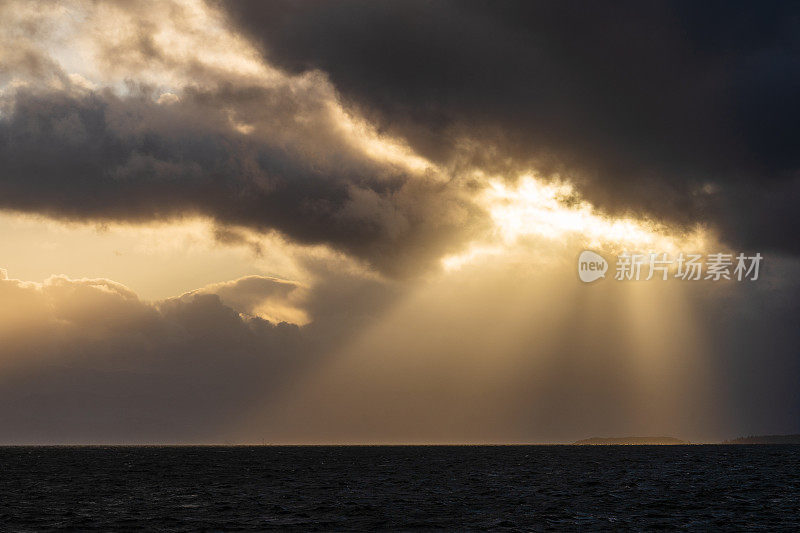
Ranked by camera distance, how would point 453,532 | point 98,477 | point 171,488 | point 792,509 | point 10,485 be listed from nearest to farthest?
1. point 453,532
2. point 792,509
3. point 171,488
4. point 10,485
5. point 98,477

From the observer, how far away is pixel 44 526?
5675 centimetres

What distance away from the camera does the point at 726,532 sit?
51938 mm

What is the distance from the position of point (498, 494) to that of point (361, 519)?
88.0 feet

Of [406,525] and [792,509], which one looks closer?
[406,525]

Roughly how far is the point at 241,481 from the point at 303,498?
34023 mm

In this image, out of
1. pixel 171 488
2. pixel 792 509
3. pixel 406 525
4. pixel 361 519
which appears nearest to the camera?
pixel 406 525

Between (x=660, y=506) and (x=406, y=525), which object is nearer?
(x=406, y=525)

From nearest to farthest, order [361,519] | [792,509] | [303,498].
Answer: [361,519], [792,509], [303,498]

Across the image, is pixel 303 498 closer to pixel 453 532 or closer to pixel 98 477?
pixel 453 532

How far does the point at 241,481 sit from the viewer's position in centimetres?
10931

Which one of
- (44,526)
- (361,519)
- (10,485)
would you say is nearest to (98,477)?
(10,485)

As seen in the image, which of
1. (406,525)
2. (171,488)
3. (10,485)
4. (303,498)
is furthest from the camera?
(10,485)

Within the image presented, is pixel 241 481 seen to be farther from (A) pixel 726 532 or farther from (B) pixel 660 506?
(A) pixel 726 532

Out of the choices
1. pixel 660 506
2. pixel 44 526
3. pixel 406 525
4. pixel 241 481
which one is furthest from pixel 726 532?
pixel 241 481
